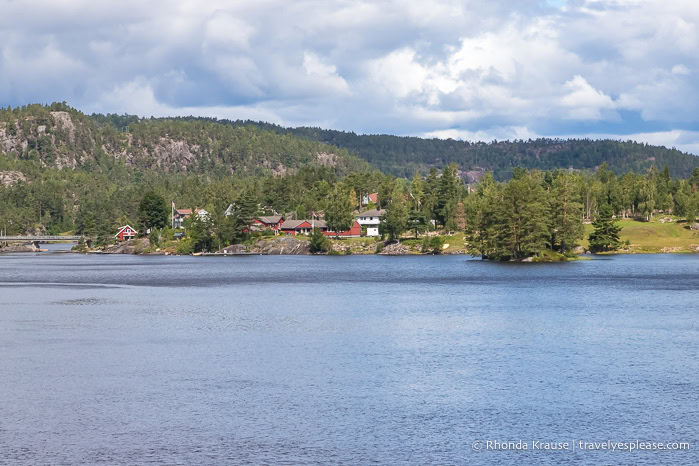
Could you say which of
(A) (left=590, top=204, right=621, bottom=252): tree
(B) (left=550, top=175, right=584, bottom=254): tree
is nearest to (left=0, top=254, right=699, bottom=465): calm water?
(B) (left=550, top=175, right=584, bottom=254): tree

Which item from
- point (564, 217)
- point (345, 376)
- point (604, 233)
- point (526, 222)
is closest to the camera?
point (345, 376)

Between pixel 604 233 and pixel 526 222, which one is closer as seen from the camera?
pixel 526 222

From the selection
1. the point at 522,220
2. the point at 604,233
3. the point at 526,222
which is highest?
the point at 522,220

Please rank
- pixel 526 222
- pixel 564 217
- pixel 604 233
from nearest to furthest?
pixel 526 222 < pixel 564 217 < pixel 604 233

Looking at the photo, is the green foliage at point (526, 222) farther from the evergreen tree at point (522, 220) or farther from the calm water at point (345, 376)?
the calm water at point (345, 376)

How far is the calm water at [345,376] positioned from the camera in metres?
37.7

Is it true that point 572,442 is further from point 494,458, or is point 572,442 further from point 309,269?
point 309,269

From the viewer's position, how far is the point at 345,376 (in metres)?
52.0

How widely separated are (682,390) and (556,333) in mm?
23446

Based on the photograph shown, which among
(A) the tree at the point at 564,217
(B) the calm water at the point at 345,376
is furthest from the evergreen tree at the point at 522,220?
(B) the calm water at the point at 345,376

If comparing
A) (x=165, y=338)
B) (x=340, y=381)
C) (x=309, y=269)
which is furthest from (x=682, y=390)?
(x=309, y=269)

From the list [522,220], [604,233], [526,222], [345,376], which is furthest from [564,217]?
[345,376]

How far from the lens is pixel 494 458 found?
35.4 meters

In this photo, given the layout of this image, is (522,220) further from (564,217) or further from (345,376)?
(345,376)
